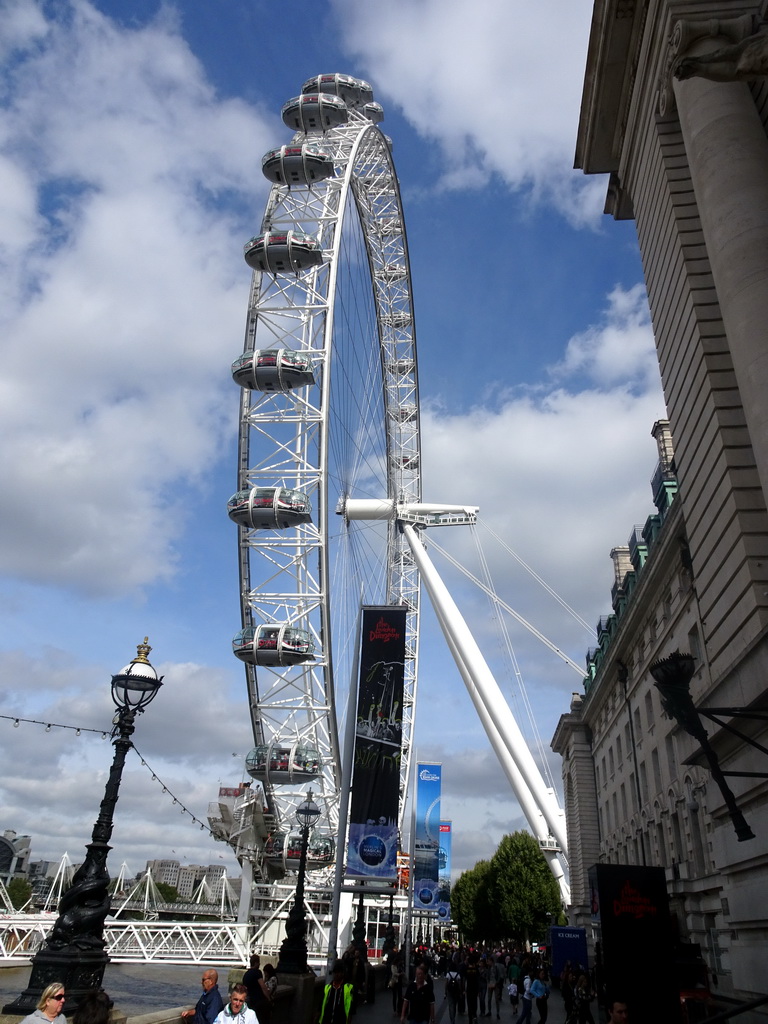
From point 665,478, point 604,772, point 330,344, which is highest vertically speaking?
point 330,344

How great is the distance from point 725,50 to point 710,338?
435 centimetres

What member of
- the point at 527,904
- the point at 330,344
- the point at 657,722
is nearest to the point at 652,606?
the point at 657,722

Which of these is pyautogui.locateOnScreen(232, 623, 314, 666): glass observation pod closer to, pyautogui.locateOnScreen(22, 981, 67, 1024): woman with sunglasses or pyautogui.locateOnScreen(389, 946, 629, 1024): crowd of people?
pyautogui.locateOnScreen(389, 946, 629, 1024): crowd of people

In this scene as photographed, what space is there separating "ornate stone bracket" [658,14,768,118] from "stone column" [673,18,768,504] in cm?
2

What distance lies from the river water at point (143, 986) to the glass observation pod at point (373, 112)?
50.9m

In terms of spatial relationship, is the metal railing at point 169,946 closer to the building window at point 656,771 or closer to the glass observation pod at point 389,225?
the building window at point 656,771

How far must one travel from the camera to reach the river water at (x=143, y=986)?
2944 centimetres

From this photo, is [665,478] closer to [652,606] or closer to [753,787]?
[652,606]

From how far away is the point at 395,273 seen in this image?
6000cm

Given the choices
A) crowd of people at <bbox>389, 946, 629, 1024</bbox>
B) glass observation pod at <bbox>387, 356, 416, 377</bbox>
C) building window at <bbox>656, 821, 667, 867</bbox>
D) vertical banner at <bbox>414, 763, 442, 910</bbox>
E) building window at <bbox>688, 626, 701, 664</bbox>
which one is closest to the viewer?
crowd of people at <bbox>389, 946, 629, 1024</bbox>

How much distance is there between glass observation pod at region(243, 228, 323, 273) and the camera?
45656 millimetres

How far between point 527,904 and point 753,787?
7186 cm

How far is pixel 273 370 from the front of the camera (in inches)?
1743

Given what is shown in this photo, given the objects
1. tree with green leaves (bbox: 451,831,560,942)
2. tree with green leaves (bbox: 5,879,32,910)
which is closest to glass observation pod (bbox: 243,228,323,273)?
tree with green leaves (bbox: 451,831,560,942)
